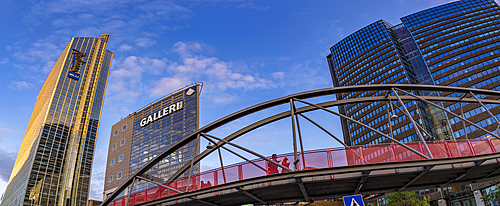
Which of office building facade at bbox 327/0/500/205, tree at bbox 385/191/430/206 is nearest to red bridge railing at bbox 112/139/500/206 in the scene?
tree at bbox 385/191/430/206

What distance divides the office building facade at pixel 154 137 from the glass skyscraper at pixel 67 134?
2788 centimetres

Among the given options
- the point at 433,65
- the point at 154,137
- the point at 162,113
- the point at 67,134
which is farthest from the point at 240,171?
the point at 67,134

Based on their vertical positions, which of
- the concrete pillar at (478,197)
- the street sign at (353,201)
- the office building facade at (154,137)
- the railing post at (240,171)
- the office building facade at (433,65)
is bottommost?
the street sign at (353,201)

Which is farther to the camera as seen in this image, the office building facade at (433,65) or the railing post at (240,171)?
the office building facade at (433,65)

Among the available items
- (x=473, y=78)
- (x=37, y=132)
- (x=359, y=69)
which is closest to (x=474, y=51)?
(x=473, y=78)

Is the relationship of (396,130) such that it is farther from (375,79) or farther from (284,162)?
(284,162)

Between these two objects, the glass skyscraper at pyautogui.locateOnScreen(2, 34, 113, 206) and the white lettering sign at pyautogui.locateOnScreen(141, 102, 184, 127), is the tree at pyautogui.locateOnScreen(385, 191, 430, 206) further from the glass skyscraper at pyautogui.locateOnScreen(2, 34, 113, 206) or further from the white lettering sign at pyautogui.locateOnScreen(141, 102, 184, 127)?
the glass skyscraper at pyautogui.locateOnScreen(2, 34, 113, 206)

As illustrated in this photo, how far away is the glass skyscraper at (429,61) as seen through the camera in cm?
8419

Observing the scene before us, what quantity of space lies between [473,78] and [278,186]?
88.3 m

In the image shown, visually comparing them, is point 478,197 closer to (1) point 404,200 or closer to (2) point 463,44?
(1) point 404,200

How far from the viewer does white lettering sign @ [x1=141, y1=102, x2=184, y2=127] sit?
69875 millimetres

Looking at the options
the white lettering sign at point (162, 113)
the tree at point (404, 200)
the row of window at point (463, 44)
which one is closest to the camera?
the tree at point (404, 200)

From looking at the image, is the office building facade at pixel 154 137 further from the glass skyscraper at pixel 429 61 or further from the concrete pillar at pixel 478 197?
the concrete pillar at pixel 478 197

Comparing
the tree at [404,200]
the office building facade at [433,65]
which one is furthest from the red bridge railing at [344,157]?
the office building facade at [433,65]
